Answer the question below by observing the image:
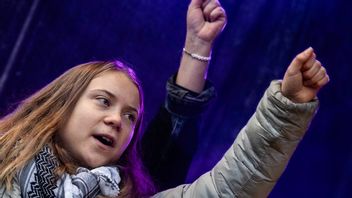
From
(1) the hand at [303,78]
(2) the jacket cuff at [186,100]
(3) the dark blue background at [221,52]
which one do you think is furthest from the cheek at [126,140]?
(3) the dark blue background at [221,52]

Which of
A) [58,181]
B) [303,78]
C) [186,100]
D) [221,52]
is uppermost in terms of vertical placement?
[303,78]

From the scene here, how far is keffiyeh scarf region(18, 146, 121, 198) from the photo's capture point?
A: 1324mm

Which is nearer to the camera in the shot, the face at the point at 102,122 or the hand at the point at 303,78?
the hand at the point at 303,78

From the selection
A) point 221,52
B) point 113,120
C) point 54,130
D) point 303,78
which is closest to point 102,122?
point 113,120

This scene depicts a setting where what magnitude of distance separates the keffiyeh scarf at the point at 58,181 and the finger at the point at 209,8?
2.08ft

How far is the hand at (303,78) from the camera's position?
112cm

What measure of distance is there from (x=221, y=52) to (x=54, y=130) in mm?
1220

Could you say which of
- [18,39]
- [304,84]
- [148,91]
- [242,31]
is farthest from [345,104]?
[18,39]

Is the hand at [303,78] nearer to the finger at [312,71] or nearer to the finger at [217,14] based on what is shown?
the finger at [312,71]

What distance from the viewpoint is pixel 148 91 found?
8.37ft

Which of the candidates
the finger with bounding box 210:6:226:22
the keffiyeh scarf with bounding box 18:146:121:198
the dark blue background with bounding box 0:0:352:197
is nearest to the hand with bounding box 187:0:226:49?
the finger with bounding box 210:6:226:22

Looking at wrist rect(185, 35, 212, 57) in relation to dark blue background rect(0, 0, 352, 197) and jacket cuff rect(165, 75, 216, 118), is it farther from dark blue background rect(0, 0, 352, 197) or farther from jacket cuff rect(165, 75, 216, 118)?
dark blue background rect(0, 0, 352, 197)

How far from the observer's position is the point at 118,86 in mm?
1595

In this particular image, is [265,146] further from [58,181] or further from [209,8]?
[209,8]
